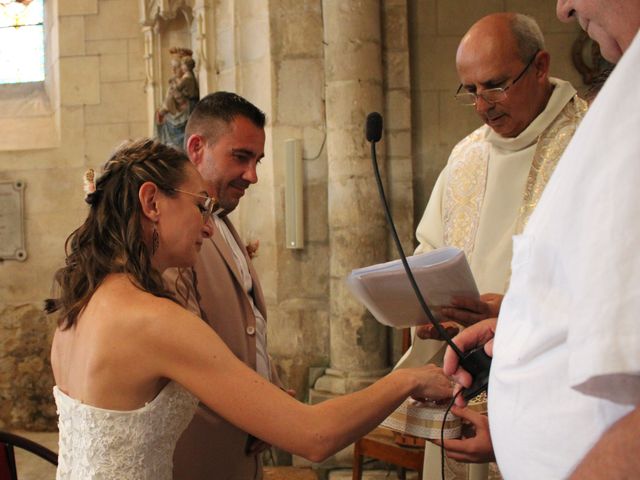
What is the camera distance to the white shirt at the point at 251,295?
8.45ft

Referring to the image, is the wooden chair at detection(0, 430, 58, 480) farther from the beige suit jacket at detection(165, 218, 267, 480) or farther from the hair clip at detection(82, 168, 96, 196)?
the hair clip at detection(82, 168, 96, 196)

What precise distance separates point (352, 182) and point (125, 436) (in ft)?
11.4

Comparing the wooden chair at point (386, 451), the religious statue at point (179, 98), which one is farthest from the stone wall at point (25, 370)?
the wooden chair at point (386, 451)

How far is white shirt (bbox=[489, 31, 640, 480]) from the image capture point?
749 mm

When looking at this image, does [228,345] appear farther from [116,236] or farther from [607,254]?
[607,254]

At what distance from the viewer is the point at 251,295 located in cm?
275

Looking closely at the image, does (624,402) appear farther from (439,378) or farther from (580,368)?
(439,378)

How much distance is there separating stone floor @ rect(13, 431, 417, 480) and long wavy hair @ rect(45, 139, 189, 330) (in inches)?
127

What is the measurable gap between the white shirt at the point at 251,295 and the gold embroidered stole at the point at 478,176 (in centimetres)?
78

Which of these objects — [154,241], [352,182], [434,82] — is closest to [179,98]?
[352,182]

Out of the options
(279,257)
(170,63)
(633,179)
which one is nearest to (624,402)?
(633,179)

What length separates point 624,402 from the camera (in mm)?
786

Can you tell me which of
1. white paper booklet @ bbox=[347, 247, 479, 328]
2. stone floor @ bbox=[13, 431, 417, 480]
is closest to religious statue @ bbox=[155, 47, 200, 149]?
stone floor @ bbox=[13, 431, 417, 480]

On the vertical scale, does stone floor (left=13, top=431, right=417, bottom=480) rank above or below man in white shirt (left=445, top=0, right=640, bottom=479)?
below
